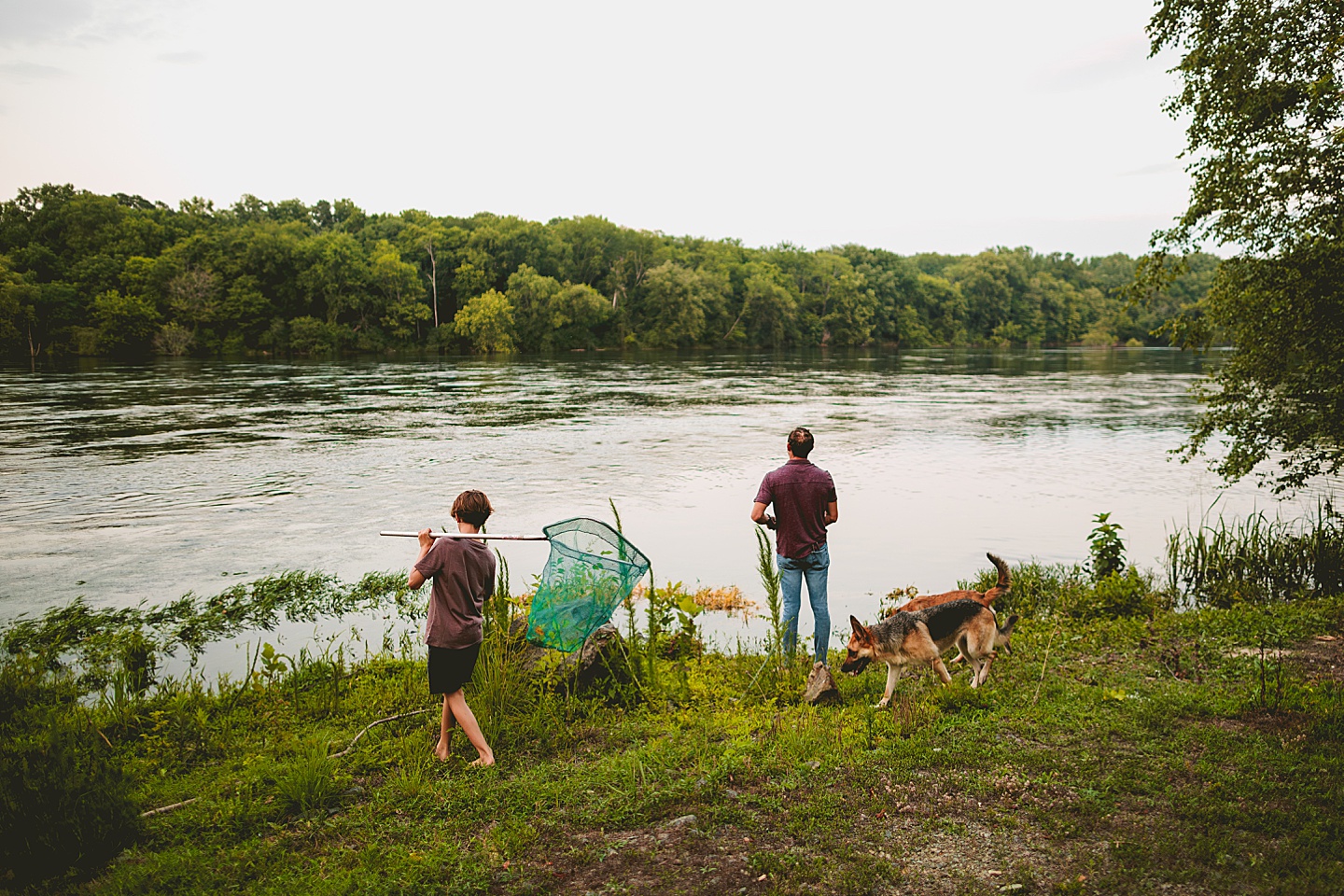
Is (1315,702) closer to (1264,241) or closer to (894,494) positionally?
(1264,241)

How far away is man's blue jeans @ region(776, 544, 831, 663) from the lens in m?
7.61

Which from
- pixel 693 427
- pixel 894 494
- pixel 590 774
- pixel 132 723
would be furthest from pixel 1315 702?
pixel 693 427

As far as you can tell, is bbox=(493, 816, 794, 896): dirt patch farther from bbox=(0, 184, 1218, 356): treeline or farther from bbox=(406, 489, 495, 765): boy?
bbox=(0, 184, 1218, 356): treeline

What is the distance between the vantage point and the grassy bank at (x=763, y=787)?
4141mm

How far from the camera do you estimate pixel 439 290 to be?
98.1 metres

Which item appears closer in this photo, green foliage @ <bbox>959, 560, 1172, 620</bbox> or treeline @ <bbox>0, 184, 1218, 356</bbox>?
green foliage @ <bbox>959, 560, 1172, 620</bbox>

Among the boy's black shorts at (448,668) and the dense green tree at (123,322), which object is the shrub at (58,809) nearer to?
the boy's black shorts at (448,668)

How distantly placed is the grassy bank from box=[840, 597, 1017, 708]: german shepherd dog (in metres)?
0.23

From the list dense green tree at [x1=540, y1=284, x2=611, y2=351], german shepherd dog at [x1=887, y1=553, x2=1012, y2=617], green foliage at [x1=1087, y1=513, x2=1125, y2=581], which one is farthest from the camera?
dense green tree at [x1=540, y1=284, x2=611, y2=351]

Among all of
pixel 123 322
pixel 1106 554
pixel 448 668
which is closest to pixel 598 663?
pixel 448 668

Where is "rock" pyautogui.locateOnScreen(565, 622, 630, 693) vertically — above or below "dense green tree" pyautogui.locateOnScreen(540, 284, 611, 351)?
below

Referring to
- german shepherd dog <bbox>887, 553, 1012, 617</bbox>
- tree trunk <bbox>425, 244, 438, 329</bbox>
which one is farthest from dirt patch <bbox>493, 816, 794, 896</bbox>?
tree trunk <bbox>425, 244, 438, 329</bbox>

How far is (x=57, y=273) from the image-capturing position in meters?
81.8

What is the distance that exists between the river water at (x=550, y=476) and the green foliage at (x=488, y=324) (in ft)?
143
